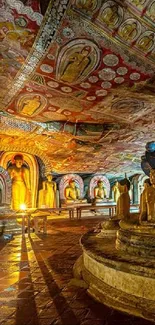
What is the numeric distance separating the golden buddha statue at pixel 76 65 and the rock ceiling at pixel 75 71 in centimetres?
2

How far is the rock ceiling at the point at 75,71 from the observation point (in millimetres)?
4336

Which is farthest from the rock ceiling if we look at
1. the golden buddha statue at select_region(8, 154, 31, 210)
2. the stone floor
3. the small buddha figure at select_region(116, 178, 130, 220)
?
the stone floor

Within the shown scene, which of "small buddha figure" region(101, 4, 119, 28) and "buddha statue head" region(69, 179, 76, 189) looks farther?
"buddha statue head" region(69, 179, 76, 189)

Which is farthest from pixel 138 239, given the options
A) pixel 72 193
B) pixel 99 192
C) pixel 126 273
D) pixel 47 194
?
pixel 99 192

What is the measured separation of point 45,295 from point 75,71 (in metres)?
4.67

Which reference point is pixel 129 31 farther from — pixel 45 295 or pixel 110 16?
pixel 45 295

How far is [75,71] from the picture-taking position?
589 centimetres

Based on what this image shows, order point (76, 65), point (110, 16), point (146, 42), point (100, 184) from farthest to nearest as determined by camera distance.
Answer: point (100, 184) → point (76, 65) → point (146, 42) → point (110, 16)

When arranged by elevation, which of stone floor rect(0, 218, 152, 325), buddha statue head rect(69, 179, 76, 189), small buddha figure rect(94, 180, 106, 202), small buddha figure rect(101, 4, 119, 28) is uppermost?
small buddha figure rect(101, 4, 119, 28)

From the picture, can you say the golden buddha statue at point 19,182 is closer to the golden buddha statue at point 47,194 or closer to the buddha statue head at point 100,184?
the golden buddha statue at point 47,194

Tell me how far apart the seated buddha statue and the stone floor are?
36.9ft

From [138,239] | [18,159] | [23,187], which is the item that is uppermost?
[18,159]

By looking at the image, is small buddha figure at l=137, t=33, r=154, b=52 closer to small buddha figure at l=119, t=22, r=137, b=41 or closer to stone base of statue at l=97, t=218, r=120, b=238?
small buddha figure at l=119, t=22, r=137, b=41

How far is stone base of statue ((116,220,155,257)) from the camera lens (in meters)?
2.89
